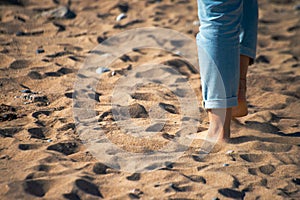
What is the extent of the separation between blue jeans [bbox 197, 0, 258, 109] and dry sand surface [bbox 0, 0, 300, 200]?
0.32m

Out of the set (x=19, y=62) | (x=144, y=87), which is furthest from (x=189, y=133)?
(x=19, y=62)

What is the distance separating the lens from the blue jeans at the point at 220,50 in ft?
8.21

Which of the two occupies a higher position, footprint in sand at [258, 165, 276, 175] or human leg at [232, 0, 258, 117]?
human leg at [232, 0, 258, 117]

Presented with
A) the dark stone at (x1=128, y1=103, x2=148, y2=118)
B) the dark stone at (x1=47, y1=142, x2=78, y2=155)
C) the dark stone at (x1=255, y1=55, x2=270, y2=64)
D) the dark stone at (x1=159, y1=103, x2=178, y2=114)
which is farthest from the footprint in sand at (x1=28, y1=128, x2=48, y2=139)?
the dark stone at (x1=255, y1=55, x2=270, y2=64)

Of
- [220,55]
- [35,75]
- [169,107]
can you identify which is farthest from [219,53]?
[35,75]

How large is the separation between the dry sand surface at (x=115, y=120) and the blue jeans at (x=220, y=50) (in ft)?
1.04

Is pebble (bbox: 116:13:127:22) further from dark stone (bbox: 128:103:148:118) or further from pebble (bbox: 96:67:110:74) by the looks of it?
dark stone (bbox: 128:103:148:118)

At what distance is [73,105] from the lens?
3115mm

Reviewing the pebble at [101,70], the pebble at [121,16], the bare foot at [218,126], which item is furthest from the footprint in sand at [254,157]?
the pebble at [121,16]

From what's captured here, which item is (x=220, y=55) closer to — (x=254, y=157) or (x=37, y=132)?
(x=254, y=157)

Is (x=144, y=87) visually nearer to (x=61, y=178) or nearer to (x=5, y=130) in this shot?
(x=5, y=130)

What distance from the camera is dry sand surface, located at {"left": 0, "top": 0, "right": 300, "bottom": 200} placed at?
2297mm

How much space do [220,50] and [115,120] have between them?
2.65 feet

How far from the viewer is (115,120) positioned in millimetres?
2959
